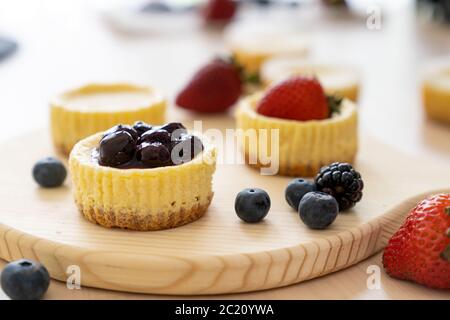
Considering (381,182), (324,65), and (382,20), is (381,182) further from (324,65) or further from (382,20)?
(382,20)

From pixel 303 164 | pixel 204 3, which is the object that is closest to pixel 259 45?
pixel 204 3

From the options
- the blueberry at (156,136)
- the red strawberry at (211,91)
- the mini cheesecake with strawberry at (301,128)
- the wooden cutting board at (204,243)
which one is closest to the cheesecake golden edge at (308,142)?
the mini cheesecake with strawberry at (301,128)

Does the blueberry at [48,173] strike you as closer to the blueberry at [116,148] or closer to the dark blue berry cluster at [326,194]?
the blueberry at [116,148]

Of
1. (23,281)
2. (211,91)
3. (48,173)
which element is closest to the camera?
(23,281)

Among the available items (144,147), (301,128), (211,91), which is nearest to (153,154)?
(144,147)

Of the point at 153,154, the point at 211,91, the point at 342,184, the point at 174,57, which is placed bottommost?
the point at 174,57

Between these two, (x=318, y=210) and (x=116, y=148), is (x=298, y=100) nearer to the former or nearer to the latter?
(x=318, y=210)
